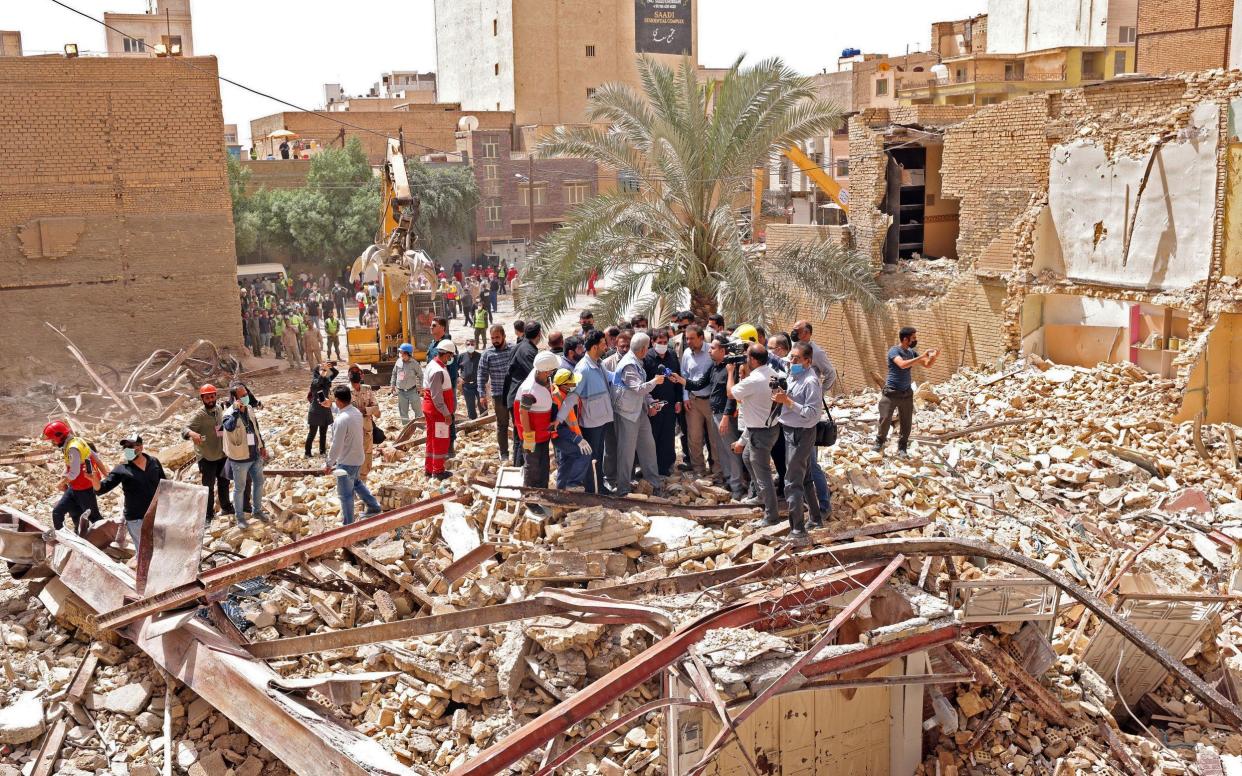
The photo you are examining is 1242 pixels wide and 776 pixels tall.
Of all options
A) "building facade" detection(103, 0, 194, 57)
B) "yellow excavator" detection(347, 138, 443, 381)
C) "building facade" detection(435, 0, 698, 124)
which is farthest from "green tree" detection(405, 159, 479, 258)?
"yellow excavator" detection(347, 138, 443, 381)

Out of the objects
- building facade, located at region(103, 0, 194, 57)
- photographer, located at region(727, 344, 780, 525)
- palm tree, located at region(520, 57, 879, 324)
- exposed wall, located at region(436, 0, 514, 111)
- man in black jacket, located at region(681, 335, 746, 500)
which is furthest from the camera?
exposed wall, located at region(436, 0, 514, 111)

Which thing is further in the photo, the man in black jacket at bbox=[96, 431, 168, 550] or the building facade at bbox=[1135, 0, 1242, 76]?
the building facade at bbox=[1135, 0, 1242, 76]

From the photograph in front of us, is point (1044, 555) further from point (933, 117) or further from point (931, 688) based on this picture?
point (933, 117)

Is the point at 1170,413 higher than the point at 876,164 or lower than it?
lower

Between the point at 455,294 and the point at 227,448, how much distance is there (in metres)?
21.2

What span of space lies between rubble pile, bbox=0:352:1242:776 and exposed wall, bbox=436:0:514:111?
4631cm

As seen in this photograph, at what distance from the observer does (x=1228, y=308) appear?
13.4m

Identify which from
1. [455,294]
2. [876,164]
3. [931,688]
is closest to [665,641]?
[931,688]

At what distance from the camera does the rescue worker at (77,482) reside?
921 cm

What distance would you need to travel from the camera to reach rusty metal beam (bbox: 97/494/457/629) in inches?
289

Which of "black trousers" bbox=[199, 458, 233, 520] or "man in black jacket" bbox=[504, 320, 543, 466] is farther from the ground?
"man in black jacket" bbox=[504, 320, 543, 466]

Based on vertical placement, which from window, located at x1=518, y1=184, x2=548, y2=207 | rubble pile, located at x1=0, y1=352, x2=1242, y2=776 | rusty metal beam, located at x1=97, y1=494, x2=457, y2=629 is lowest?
rubble pile, located at x1=0, y1=352, x2=1242, y2=776

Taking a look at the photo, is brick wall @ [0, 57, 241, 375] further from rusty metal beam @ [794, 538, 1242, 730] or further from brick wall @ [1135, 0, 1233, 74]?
brick wall @ [1135, 0, 1233, 74]

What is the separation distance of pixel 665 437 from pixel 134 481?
455 cm
